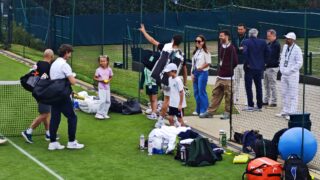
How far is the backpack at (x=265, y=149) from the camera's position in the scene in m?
11.6

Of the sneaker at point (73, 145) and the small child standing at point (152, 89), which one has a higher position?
the small child standing at point (152, 89)

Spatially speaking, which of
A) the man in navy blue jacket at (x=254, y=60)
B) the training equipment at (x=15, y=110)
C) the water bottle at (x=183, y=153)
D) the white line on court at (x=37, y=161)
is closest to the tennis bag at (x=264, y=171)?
the water bottle at (x=183, y=153)

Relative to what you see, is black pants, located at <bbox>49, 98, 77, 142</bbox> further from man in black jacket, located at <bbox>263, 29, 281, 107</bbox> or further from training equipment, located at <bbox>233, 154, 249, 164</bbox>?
man in black jacket, located at <bbox>263, 29, 281, 107</bbox>

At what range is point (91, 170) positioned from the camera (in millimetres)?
11641

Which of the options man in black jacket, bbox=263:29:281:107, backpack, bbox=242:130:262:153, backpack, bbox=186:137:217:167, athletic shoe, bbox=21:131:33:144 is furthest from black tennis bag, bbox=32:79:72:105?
man in black jacket, bbox=263:29:281:107

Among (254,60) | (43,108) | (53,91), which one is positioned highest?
(254,60)

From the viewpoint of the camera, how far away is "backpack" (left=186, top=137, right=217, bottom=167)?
38.8 feet

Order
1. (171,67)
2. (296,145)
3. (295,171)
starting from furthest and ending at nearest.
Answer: (171,67)
(296,145)
(295,171)

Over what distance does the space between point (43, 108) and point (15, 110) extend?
351cm

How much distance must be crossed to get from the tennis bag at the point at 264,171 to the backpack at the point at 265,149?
0.80 m

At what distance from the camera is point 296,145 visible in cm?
1126

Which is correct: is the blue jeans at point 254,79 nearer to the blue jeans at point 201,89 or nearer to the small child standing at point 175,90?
the blue jeans at point 201,89

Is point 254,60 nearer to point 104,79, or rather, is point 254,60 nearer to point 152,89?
point 152,89

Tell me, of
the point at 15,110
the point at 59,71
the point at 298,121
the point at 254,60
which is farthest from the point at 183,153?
the point at 15,110
